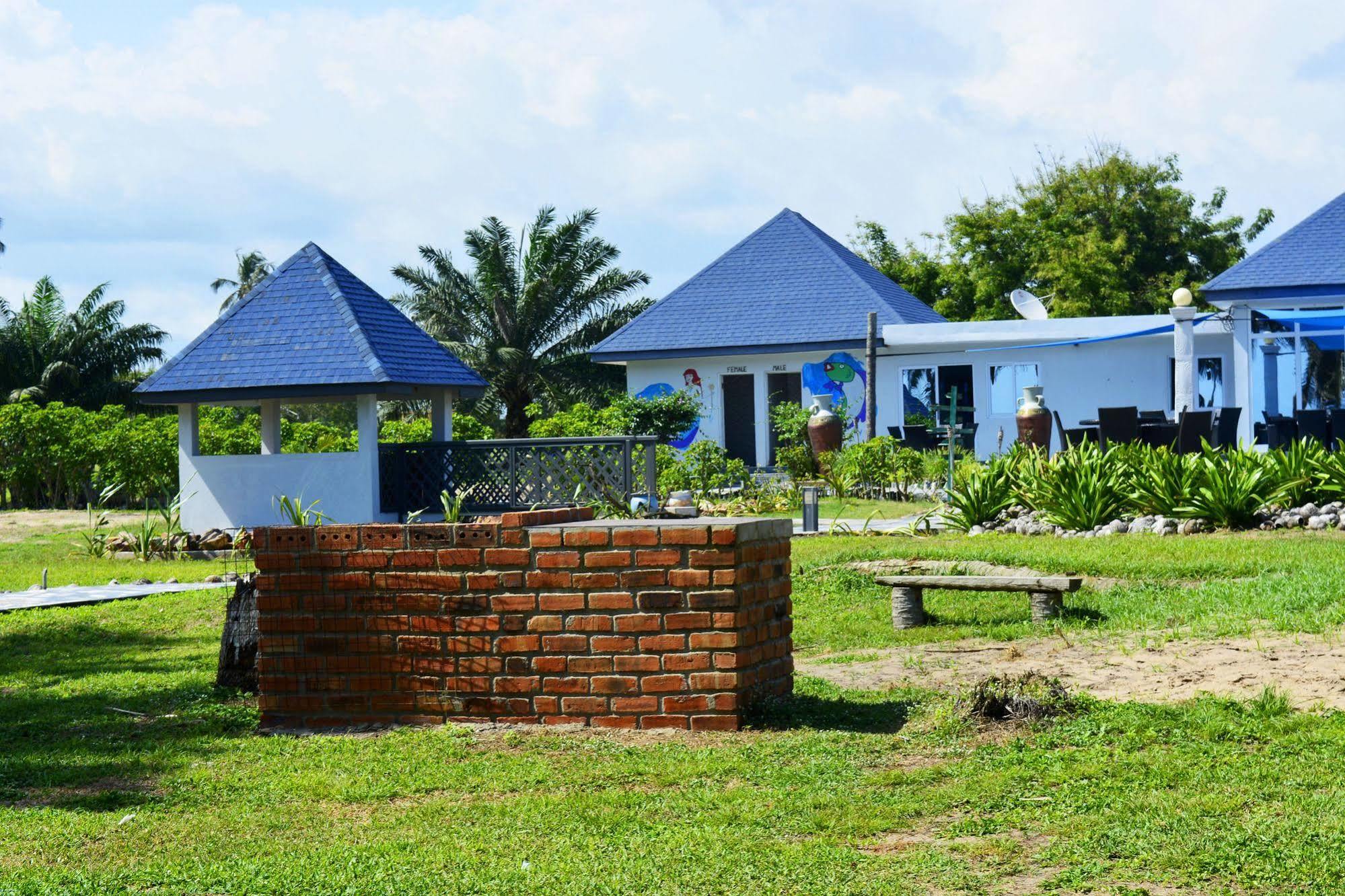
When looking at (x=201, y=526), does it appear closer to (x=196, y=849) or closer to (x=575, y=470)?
(x=575, y=470)

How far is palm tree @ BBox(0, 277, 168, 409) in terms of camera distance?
1619 inches

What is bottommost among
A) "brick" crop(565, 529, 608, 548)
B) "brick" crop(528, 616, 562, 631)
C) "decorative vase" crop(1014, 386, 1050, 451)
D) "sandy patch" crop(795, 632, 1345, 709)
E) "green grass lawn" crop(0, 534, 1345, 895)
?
"green grass lawn" crop(0, 534, 1345, 895)

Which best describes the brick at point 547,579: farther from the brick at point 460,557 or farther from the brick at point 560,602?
the brick at point 460,557

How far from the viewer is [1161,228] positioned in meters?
43.6

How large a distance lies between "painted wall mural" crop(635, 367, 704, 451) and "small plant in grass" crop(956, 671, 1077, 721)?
22.7 meters

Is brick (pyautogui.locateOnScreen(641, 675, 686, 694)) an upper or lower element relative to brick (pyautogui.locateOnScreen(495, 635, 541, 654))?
lower

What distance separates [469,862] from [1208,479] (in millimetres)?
10782

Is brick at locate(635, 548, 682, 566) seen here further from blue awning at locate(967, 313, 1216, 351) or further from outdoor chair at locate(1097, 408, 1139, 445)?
blue awning at locate(967, 313, 1216, 351)

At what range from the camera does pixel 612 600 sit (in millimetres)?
6180

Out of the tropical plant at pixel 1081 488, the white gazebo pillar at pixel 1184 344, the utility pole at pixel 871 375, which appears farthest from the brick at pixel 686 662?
the utility pole at pixel 871 375

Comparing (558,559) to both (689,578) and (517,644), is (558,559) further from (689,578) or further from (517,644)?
(689,578)

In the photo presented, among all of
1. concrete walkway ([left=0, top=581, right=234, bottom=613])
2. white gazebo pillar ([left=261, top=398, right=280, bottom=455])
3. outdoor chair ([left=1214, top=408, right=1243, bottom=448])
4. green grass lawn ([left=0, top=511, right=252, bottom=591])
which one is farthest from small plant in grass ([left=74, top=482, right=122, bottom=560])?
outdoor chair ([left=1214, top=408, right=1243, bottom=448])

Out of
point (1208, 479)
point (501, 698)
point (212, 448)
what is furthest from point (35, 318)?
point (501, 698)

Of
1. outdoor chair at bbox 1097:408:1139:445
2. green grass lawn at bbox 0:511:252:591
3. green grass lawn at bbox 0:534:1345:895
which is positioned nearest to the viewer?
green grass lawn at bbox 0:534:1345:895
